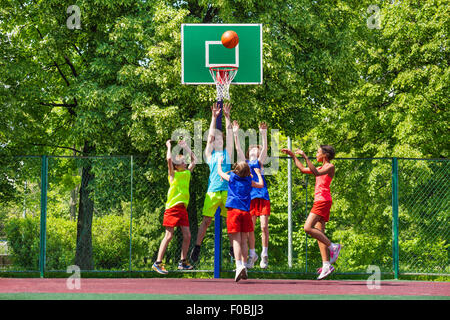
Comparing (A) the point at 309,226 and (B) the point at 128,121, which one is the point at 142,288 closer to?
(A) the point at 309,226

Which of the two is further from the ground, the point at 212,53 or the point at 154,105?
the point at 212,53

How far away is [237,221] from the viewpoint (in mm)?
10219

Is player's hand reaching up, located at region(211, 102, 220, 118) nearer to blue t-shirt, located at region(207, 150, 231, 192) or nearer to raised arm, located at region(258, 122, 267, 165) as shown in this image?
blue t-shirt, located at region(207, 150, 231, 192)

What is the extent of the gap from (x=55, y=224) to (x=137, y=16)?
703 cm

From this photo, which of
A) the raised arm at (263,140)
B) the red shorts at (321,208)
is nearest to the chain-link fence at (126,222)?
the raised arm at (263,140)

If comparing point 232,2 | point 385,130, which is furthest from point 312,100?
point 385,130

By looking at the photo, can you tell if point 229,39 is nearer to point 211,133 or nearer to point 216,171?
point 211,133

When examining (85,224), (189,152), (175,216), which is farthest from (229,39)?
(85,224)

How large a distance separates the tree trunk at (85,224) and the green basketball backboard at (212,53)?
565 centimetres

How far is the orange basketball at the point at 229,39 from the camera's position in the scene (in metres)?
12.0

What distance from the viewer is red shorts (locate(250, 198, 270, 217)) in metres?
11.6

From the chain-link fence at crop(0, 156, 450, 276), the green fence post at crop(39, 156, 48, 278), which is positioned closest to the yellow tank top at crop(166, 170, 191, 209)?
the chain-link fence at crop(0, 156, 450, 276)

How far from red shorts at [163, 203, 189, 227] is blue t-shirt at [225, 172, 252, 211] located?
1266mm

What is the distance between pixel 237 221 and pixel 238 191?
1.63 ft
